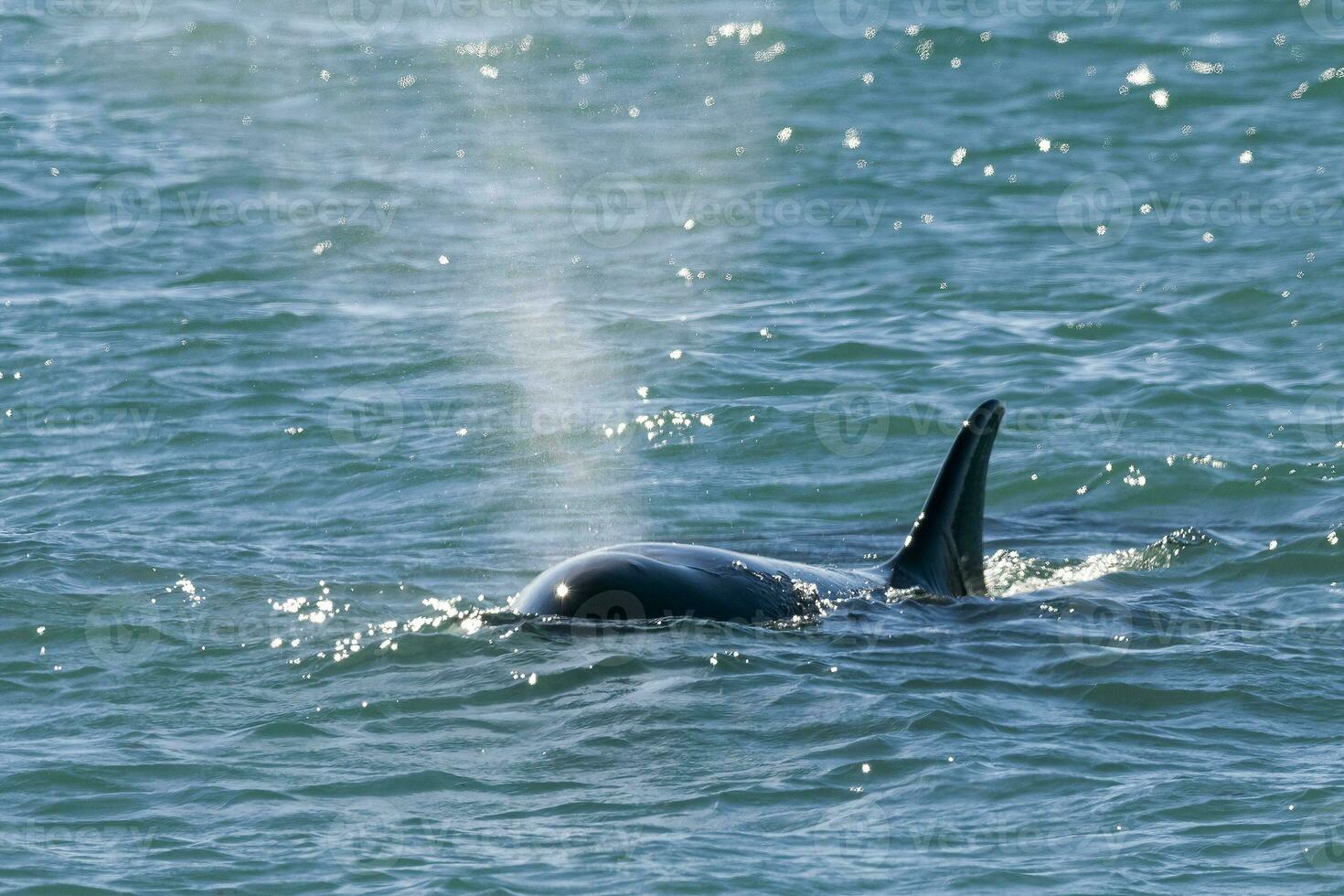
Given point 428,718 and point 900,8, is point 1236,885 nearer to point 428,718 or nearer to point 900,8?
point 428,718

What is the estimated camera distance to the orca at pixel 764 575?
8.05 metres

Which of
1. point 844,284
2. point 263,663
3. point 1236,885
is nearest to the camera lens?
point 1236,885

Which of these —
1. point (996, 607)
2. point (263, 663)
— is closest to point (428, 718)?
point (263, 663)

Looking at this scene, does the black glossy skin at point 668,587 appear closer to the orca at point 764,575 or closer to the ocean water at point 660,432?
the orca at point 764,575

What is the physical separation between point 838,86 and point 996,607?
14.4 meters

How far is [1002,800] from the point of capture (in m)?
6.57

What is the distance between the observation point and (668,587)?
815cm

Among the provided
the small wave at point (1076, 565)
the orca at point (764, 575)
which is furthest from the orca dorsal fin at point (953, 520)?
the small wave at point (1076, 565)

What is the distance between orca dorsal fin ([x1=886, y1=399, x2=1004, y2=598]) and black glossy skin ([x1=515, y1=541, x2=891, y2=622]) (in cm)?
73

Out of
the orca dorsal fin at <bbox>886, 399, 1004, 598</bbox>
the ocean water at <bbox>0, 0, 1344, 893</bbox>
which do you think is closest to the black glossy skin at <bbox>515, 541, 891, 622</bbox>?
the ocean water at <bbox>0, 0, 1344, 893</bbox>

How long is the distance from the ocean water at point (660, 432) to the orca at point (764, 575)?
0.70ft

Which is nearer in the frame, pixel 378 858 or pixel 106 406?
pixel 378 858

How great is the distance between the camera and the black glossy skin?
8.02 metres

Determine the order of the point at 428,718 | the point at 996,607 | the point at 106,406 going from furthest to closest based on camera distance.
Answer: the point at 106,406
the point at 996,607
the point at 428,718
